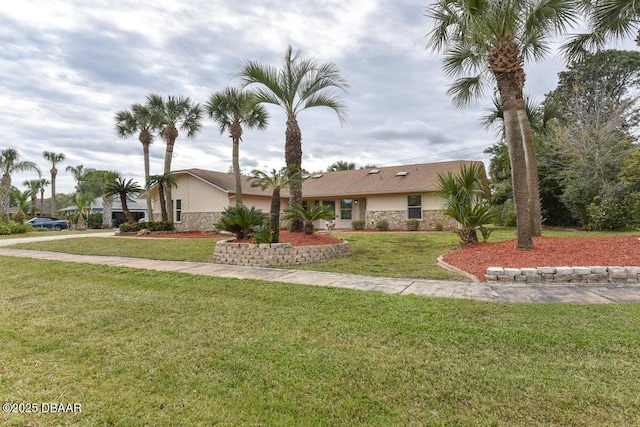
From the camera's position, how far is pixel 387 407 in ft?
7.85

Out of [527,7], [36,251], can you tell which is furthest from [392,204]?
[36,251]

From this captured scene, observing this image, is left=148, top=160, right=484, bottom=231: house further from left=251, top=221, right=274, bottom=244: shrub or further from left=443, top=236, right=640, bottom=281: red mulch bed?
left=251, top=221, right=274, bottom=244: shrub

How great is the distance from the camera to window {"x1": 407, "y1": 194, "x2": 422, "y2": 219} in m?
19.3

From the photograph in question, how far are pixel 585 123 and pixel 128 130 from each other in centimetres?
2924

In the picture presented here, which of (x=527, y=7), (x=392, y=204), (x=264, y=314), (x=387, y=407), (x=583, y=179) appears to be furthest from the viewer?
(x=392, y=204)

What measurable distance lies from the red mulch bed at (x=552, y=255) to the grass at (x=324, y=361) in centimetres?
244

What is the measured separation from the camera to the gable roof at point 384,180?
63.3 feet

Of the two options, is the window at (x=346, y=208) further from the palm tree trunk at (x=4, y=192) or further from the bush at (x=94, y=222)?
the palm tree trunk at (x=4, y=192)

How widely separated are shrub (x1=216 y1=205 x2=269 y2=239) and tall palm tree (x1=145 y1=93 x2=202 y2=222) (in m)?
11.5

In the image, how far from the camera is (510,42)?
8188 millimetres

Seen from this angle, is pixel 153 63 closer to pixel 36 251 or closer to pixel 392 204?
pixel 36 251

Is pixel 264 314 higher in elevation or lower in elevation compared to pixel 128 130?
lower

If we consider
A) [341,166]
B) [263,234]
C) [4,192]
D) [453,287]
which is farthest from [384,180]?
[4,192]

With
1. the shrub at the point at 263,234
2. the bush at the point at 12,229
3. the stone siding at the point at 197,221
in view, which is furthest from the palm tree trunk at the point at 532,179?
the bush at the point at 12,229
